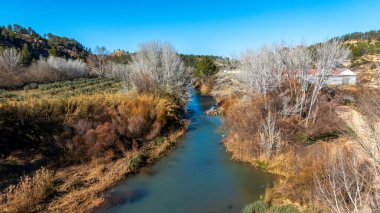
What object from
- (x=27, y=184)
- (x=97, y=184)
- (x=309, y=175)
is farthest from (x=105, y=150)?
(x=309, y=175)

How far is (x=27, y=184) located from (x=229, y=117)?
1316 centimetres

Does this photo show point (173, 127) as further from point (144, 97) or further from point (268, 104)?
point (268, 104)

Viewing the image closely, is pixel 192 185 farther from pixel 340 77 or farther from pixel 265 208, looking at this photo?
pixel 340 77

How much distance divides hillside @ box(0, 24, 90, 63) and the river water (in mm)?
61125

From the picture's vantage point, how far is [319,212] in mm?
11359

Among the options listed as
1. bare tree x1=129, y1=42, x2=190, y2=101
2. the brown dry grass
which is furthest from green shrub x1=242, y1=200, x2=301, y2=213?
bare tree x1=129, y1=42, x2=190, y2=101

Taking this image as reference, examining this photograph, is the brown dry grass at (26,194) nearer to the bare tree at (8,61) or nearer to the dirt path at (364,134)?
the dirt path at (364,134)

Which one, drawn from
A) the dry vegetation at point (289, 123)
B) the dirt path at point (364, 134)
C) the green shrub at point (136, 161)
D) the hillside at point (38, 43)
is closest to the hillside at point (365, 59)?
the dirt path at point (364, 134)

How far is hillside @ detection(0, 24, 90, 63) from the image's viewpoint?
76.8 metres

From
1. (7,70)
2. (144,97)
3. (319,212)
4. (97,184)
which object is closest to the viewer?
(319,212)

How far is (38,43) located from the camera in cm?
8875

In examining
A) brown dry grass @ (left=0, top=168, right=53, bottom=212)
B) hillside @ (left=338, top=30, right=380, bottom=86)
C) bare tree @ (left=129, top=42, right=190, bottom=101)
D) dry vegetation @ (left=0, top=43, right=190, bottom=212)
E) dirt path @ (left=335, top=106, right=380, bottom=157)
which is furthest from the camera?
bare tree @ (left=129, top=42, right=190, bottom=101)

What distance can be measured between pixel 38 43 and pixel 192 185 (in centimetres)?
8705

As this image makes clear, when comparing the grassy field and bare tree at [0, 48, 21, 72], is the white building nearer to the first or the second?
the grassy field
